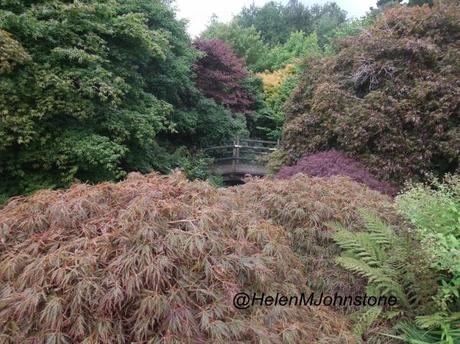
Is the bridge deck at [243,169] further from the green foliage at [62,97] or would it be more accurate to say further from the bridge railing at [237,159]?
the green foliage at [62,97]

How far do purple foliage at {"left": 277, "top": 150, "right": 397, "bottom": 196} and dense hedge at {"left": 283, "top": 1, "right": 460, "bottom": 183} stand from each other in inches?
7.6

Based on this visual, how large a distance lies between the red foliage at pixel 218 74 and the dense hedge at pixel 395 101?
5544 millimetres

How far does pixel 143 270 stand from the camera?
Answer: 2.20m

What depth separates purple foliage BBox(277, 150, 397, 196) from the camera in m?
6.30

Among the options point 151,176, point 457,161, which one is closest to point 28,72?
point 151,176

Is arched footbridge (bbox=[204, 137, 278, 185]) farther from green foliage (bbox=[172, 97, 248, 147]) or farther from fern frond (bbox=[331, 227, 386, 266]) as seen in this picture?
fern frond (bbox=[331, 227, 386, 266])

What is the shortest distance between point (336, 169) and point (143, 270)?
4868 mm

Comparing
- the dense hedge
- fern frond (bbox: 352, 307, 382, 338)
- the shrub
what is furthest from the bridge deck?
fern frond (bbox: 352, 307, 382, 338)

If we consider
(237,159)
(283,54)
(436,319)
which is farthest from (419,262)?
(283,54)

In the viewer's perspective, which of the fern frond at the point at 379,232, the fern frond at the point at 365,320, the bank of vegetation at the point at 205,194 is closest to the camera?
the bank of vegetation at the point at 205,194

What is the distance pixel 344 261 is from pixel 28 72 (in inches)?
200

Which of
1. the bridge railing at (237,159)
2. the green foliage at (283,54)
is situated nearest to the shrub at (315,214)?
the bridge railing at (237,159)

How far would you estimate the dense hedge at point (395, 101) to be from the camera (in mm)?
6504

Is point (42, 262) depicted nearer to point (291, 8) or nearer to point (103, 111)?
point (103, 111)
